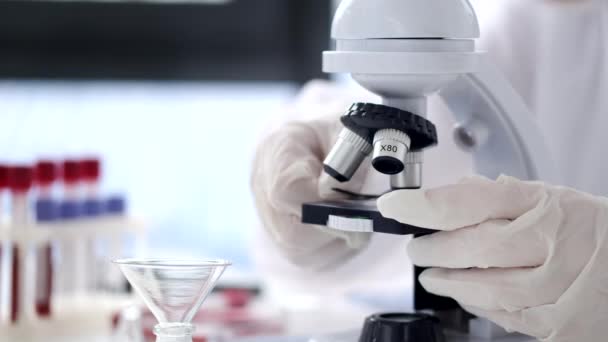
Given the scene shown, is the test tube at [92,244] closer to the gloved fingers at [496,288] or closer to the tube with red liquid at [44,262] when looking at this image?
the tube with red liquid at [44,262]

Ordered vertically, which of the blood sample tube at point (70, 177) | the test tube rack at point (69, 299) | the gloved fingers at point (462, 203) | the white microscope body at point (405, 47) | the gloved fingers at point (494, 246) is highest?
the white microscope body at point (405, 47)

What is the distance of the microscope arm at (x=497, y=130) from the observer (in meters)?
0.97

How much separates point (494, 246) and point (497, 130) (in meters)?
0.24

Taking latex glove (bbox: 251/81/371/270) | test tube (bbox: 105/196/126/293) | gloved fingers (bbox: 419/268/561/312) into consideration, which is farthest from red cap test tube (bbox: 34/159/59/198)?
gloved fingers (bbox: 419/268/561/312)

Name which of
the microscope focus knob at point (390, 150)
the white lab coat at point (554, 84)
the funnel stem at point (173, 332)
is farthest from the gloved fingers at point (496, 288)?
the white lab coat at point (554, 84)

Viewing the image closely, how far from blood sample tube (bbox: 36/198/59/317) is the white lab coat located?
0.36 meters

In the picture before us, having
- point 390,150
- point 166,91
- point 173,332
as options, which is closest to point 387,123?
point 390,150

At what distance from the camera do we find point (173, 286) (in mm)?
766

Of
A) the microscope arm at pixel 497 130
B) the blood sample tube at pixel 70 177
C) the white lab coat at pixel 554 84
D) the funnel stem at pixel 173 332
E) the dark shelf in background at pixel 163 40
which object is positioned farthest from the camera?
the dark shelf in background at pixel 163 40

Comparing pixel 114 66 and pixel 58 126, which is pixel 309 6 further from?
pixel 58 126

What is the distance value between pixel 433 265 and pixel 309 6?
1.55 meters

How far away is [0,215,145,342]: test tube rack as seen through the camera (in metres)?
1.42

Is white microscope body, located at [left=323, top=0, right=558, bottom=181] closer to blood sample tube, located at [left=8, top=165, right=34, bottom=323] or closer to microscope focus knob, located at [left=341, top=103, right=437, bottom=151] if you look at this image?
microscope focus knob, located at [left=341, top=103, right=437, bottom=151]

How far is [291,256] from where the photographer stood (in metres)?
1.09
